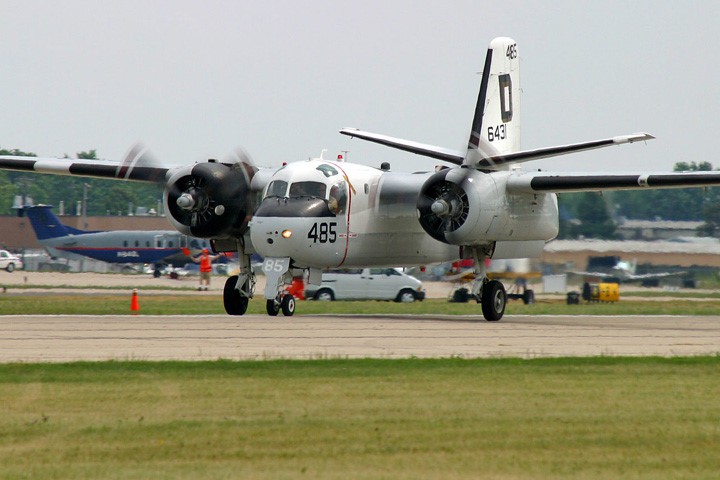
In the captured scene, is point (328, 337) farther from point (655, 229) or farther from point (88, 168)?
point (655, 229)

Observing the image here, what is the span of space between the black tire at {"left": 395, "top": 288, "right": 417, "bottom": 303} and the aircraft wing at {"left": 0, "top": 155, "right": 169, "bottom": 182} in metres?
19.7

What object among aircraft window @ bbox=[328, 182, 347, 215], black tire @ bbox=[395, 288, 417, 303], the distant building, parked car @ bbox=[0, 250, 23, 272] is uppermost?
aircraft window @ bbox=[328, 182, 347, 215]

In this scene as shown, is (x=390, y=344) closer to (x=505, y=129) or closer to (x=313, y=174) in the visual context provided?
(x=313, y=174)

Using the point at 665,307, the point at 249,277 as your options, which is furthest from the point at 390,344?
the point at 665,307

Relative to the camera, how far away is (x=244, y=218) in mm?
32188

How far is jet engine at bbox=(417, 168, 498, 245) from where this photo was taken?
99.7ft

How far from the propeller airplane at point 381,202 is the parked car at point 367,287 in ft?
51.3

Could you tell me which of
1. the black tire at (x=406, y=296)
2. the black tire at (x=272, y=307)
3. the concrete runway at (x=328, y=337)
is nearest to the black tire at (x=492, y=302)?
the concrete runway at (x=328, y=337)

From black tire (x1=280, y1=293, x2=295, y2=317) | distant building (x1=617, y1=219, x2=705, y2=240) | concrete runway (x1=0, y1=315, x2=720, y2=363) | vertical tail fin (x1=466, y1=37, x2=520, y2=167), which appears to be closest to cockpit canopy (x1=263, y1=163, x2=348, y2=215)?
black tire (x1=280, y1=293, x2=295, y2=317)

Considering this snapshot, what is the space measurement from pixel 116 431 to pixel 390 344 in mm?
10851

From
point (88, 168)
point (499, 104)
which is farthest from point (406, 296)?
point (88, 168)

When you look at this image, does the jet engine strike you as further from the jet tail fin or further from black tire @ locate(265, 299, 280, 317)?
the jet tail fin

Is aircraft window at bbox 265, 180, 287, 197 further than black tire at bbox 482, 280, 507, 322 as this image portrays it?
No

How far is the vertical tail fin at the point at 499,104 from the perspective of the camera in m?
32.5
